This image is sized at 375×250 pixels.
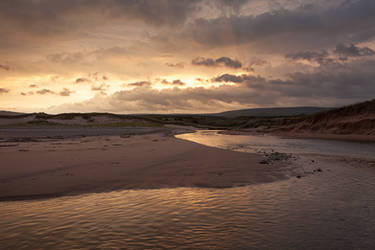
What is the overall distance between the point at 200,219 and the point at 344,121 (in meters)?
41.9

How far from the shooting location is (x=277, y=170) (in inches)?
477

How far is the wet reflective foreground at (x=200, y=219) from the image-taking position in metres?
5.05

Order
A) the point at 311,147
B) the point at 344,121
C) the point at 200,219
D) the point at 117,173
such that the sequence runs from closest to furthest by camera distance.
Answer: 1. the point at 200,219
2. the point at 117,173
3. the point at 311,147
4. the point at 344,121

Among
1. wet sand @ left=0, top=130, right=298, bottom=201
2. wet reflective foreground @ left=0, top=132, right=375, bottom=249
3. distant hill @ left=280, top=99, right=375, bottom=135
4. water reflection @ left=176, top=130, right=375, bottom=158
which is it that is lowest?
wet reflective foreground @ left=0, top=132, right=375, bottom=249

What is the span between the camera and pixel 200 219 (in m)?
6.25

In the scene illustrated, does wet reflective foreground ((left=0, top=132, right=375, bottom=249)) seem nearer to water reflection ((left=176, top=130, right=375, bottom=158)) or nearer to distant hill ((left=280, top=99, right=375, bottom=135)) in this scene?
water reflection ((left=176, top=130, right=375, bottom=158))

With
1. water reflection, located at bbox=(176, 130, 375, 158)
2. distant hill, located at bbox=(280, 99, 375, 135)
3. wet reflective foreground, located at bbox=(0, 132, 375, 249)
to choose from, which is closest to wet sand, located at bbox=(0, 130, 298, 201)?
wet reflective foreground, located at bbox=(0, 132, 375, 249)

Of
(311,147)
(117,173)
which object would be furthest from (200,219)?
(311,147)

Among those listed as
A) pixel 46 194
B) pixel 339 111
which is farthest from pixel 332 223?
pixel 339 111

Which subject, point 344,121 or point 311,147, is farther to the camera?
point 344,121

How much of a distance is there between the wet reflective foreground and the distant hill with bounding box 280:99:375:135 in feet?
109

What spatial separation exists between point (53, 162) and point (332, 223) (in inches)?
491

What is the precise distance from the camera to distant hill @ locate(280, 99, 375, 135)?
119 feet

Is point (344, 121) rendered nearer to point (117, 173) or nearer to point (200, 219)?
point (117, 173)
